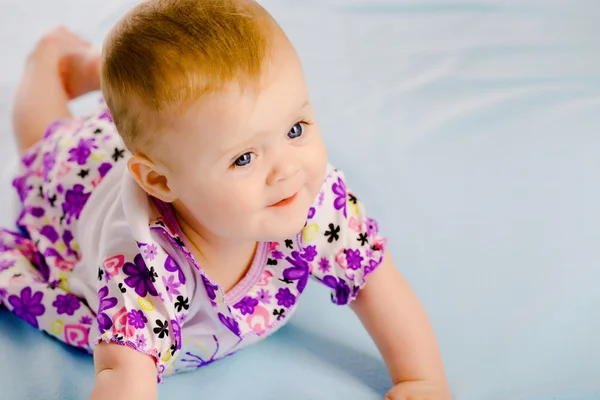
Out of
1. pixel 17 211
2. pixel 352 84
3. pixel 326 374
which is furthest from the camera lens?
pixel 352 84

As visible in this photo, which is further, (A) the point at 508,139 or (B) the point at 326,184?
(A) the point at 508,139

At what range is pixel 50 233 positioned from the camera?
41.8 inches

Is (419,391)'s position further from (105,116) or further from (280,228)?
(105,116)

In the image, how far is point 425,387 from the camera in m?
0.87

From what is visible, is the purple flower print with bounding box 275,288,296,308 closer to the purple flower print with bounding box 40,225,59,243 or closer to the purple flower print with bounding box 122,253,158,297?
the purple flower print with bounding box 122,253,158,297

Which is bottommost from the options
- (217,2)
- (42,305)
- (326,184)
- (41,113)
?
(42,305)

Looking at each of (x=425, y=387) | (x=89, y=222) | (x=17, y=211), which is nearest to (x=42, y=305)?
(x=89, y=222)

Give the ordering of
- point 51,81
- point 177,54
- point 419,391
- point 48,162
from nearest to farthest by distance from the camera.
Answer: point 177,54
point 419,391
point 48,162
point 51,81

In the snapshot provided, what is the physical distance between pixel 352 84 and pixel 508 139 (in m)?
0.28

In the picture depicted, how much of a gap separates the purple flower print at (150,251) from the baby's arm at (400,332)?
9.6 inches

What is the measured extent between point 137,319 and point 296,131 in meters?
0.24

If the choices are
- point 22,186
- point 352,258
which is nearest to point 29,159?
point 22,186

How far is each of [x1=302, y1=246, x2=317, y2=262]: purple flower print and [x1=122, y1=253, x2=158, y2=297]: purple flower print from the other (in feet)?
0.55

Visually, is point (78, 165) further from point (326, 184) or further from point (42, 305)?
point (326, 184)
